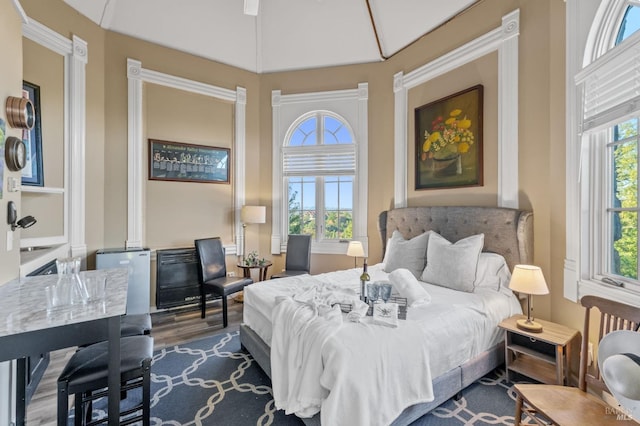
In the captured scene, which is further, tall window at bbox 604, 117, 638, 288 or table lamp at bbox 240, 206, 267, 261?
table lamp at bbox 240, 206, 267, 261

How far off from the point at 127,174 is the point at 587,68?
196 inches

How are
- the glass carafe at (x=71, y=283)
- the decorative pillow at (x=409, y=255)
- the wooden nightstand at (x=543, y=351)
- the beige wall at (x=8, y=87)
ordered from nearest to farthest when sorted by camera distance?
the glass carafe at (x=71, y=283), the beige wall at (x=8, y=87), the wooden nightstand at (x=543, y=351), the decorative pillow at (x=409, y=255)

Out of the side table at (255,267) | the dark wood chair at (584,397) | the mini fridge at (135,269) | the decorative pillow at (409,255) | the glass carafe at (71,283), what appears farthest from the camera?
the side table at (255,267)

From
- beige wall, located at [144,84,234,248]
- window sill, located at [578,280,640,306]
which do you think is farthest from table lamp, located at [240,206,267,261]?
window sill, located at [578,280,640,306]

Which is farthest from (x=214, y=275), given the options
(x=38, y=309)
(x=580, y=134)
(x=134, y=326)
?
(x=580, y=134)

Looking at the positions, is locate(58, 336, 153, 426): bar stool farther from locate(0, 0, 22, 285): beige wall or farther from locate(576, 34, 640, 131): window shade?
locate(576, 34, 640, 131): window shade

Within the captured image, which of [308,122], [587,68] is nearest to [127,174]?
[308,122]

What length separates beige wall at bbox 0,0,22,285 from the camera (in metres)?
1.67

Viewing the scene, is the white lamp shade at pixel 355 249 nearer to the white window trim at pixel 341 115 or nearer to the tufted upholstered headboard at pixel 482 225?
the white window trim at pixel 341 115

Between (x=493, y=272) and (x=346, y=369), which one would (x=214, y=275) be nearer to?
(x=346, y=369)

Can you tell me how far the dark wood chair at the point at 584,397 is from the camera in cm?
137

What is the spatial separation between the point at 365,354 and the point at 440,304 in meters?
0.99

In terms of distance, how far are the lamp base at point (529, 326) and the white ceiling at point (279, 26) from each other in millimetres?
3443

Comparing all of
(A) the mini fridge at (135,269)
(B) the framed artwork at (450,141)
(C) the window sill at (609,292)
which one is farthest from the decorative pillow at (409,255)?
(A) the mini fridge at (135,269)
